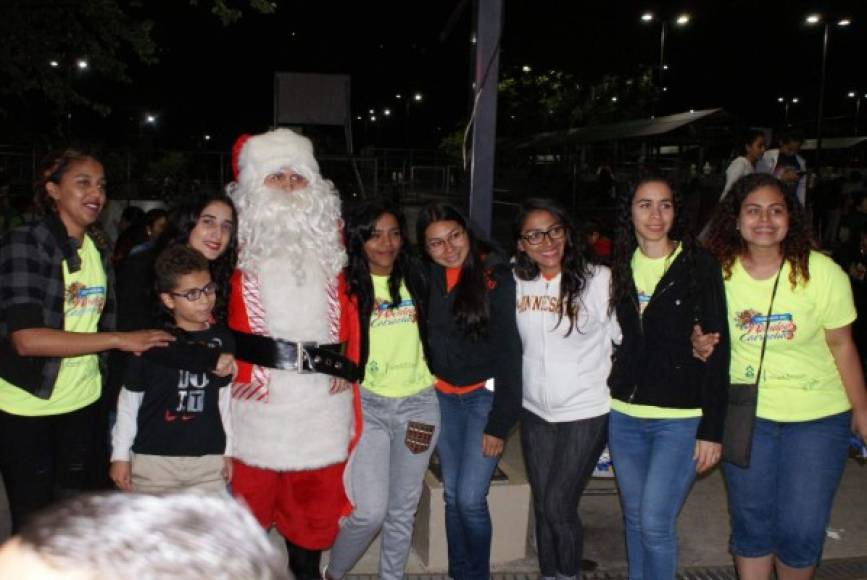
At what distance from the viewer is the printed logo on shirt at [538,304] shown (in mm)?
3504

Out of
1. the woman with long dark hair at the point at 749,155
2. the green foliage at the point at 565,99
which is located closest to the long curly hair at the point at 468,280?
the woman with long dark hair at the point at 749,155

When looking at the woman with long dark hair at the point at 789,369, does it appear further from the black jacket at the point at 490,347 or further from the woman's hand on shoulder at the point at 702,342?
the black jacket at the point at 490,347

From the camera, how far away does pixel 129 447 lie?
10.6 ft

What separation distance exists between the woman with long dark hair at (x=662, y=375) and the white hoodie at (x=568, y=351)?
0.23ft

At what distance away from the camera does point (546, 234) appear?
3.52m

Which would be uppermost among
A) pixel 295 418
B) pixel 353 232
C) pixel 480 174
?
pixel 480 174

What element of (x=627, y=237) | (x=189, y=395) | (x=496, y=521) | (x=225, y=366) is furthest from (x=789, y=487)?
(x=189, y=395)

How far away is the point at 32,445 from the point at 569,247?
239 cm

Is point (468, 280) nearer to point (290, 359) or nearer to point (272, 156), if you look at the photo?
point (290, 359)

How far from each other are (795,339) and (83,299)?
2.96 meters

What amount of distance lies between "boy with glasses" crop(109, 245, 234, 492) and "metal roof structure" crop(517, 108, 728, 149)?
17.7 m

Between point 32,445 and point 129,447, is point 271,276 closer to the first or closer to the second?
point 129,447

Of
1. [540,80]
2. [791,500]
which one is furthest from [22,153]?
[540,80]

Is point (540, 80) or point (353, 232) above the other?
point (540, 80)
